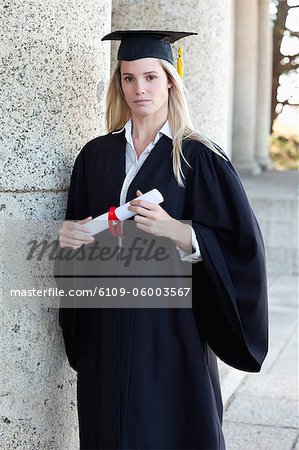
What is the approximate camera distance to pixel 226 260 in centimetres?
294

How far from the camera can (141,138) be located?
302 cm

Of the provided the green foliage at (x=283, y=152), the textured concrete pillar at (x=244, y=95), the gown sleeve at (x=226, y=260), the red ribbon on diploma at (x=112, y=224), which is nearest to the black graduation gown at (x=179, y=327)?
the gown sleeve at (x=226, y=260)

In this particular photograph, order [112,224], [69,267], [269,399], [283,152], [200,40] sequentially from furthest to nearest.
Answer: [283,152] → [269,399] → [200,40] → [69,267] → [112,224]

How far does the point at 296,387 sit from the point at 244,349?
→ 270 cm

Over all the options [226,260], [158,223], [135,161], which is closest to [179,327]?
[226,260]

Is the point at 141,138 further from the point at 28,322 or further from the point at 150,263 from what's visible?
the point at 28,322

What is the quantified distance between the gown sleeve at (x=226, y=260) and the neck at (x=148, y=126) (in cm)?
17

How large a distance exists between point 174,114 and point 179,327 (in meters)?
0.72

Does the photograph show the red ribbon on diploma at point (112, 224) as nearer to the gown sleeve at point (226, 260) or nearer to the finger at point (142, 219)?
the finger at point (142, 219)

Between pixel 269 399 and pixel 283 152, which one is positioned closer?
pixel 269 399

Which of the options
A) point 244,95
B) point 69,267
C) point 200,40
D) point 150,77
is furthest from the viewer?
point 244,95

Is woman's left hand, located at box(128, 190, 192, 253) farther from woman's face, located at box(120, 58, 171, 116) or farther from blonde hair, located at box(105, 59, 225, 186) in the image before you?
woman's face, located at box(120, 58, 171, 116)

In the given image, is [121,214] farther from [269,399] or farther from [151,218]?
[269,399]

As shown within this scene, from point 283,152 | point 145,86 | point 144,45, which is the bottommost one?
point 283,152
